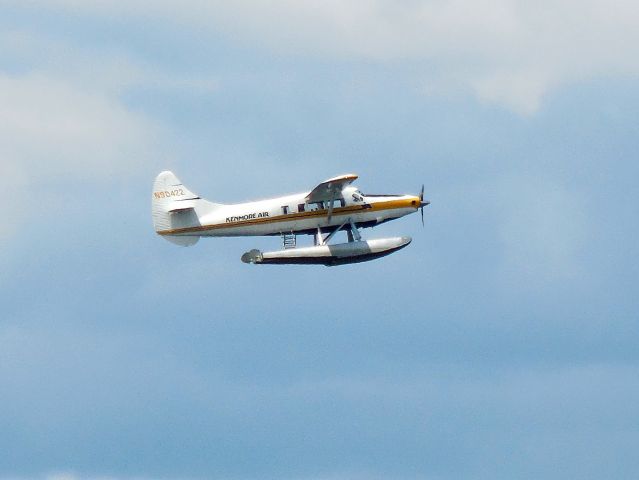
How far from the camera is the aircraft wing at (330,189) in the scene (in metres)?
77.1

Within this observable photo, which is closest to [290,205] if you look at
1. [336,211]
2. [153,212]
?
[336,211]

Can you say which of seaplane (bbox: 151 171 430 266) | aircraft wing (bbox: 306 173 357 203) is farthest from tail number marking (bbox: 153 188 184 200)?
aircraft wing (bbox: 306 173 357 203)

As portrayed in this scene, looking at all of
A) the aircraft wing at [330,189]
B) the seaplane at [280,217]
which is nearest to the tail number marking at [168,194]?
the seaplane at [280,217]

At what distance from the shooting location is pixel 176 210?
78.4 meters

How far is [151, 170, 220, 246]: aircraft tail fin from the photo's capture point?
78.4m

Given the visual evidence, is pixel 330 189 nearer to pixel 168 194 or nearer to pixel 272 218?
pixel 272 218

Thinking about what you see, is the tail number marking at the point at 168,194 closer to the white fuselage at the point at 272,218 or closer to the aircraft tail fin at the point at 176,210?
the aircraft tail fin at the point at 176,210

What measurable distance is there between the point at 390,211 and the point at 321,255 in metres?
5.75

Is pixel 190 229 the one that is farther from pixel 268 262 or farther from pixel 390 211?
pixel 390 211

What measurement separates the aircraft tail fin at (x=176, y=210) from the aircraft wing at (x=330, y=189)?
5.23m

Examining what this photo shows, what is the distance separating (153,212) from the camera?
78.9m

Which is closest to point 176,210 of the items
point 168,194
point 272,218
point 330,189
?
point 168,194

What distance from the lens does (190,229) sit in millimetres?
78312

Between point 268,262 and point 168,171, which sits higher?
point 168,171
